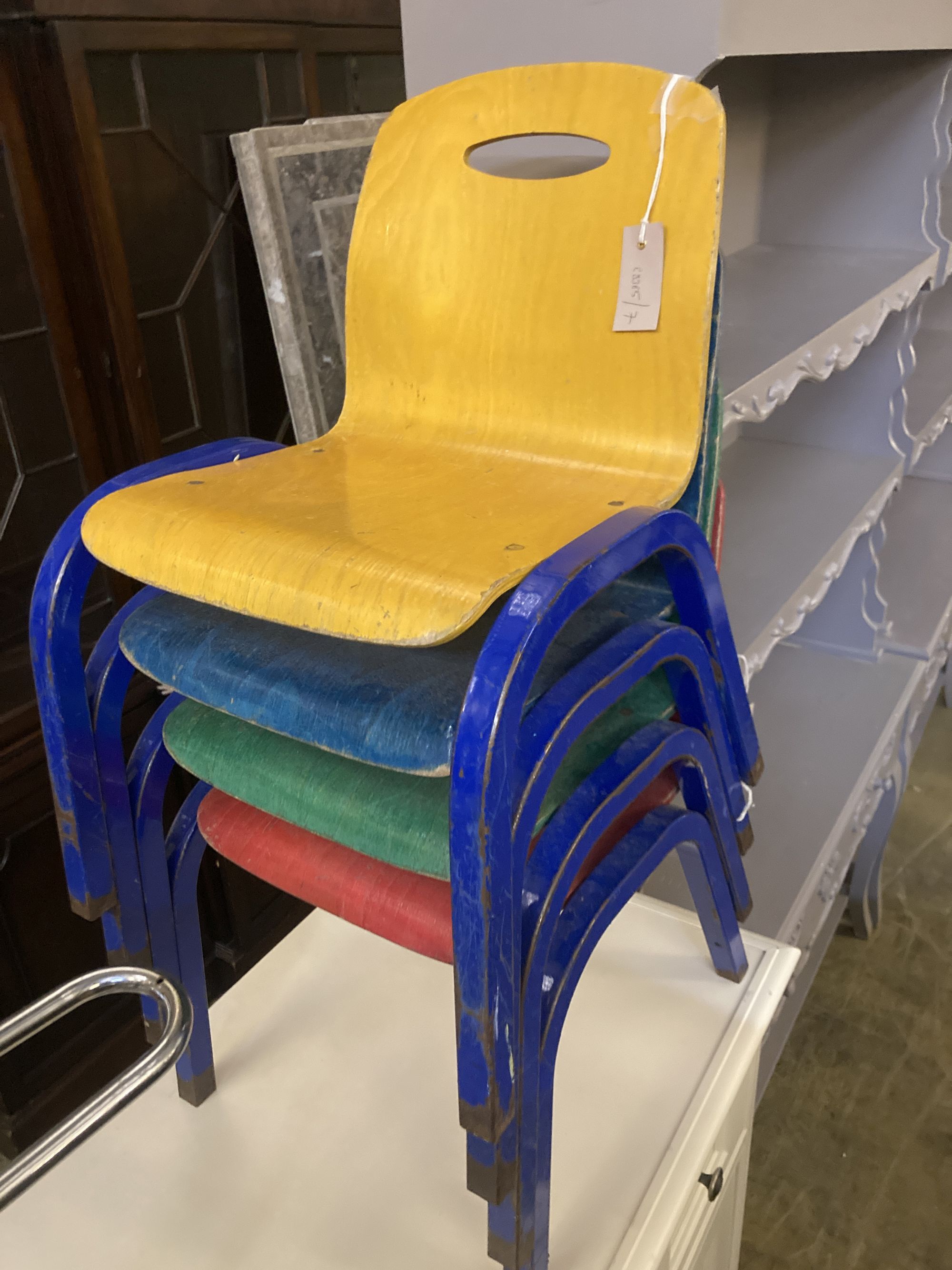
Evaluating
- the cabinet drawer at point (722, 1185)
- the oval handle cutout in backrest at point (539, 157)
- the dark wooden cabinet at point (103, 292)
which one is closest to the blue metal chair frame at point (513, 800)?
the cabinet drawer at point (722, 1185)

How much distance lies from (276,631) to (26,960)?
97 cm

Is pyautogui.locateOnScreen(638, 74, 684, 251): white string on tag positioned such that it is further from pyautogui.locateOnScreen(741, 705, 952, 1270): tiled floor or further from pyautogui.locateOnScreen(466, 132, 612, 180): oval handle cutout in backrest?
pyautogui.locateOnScreen(741, 705, 952, 1270): tiled floor

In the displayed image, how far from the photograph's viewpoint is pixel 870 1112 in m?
1.60

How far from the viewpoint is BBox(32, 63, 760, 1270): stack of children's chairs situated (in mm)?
544

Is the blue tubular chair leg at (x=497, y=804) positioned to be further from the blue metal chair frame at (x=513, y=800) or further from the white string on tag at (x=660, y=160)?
the white string on tag at (x=660, y=160)

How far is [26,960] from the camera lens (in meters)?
1.36

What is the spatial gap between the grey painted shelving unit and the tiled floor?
11cm

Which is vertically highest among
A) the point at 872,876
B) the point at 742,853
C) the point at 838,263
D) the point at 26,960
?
the point at 838,263

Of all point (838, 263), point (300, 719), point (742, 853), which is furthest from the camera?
point (838, 263)

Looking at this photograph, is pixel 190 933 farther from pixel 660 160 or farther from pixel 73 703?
pixel 660 160

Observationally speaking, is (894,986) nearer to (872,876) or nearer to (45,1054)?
(872,876)

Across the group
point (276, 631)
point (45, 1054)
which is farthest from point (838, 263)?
point (45, 1054)

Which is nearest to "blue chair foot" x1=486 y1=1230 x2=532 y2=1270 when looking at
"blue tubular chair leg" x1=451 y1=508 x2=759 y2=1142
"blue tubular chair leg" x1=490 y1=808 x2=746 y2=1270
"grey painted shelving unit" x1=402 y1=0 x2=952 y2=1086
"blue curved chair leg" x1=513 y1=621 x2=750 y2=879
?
"blue tubular chair leg" x1=490 y1=808 x2=746 y2=1270

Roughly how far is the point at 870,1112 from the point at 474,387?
1.44m
